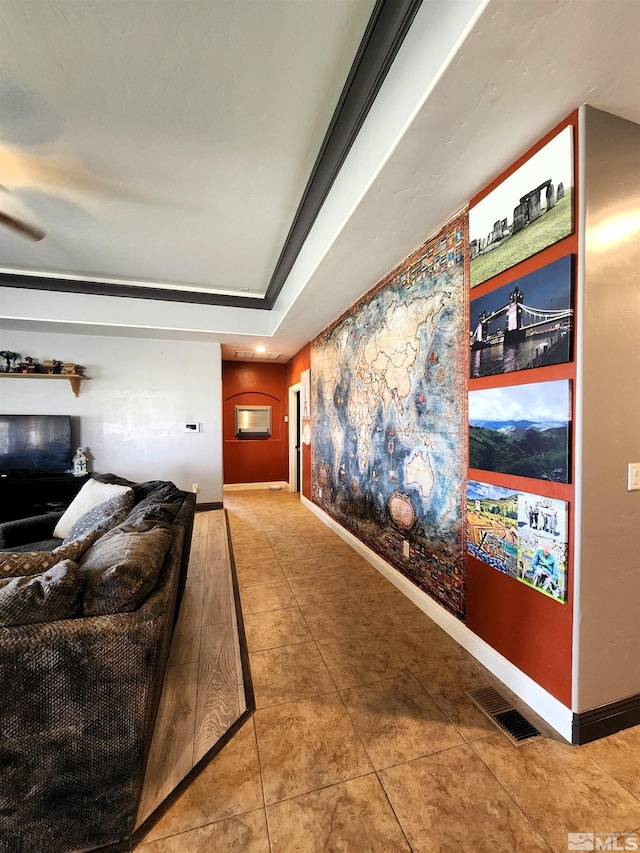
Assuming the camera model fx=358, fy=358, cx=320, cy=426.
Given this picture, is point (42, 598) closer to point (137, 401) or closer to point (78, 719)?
point (78, 719)

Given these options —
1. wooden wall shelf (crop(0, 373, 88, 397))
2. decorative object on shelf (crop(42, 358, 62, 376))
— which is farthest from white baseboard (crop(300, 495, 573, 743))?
decorative object on shelf (crop(42, 358, 62, 376))

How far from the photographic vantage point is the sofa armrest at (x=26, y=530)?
2623mm

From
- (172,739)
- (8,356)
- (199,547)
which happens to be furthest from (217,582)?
(8,356)

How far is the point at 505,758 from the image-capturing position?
1.46m

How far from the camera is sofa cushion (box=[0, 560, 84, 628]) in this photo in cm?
110

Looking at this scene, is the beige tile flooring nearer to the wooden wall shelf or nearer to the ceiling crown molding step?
the ceiling crown molding step

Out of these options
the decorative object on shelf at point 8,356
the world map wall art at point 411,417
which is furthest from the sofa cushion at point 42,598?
the decorative object on shelf at point 8,356

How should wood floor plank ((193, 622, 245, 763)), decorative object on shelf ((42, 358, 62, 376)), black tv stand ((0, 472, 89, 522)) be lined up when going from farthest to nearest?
decorative object on shelf ((42, 358, 62, 376)) < black tv stand ((0, 472, 89, 522)) < wood floor plank ((193, 622, 245, 763))

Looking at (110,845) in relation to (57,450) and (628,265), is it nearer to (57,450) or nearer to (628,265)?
(628,265)

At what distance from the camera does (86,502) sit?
2.74 metres

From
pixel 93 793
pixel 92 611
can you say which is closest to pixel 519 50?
pixel 92 611

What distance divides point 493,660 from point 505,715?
0.29 m

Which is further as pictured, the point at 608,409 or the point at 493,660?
the point at 493,660

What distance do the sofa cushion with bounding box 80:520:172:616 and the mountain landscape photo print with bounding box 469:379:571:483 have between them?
1686 mm
